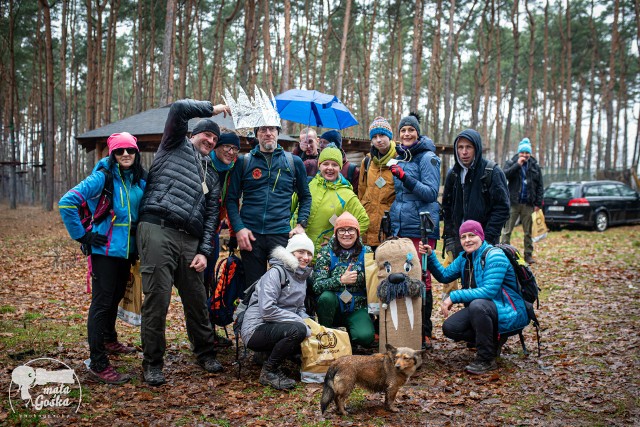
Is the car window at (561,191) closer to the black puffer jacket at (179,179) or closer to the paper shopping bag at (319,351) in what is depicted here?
the paper shopping bag at (319,351)

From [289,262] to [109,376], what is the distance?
1834 millimetres

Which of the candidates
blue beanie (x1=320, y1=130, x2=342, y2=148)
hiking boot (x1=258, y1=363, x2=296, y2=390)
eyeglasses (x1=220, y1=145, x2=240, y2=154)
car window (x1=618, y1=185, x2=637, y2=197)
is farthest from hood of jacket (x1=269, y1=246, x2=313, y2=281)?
car window (x1=618, y1=185, x2=637, y2=197)

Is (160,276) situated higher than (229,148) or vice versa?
(229,148)

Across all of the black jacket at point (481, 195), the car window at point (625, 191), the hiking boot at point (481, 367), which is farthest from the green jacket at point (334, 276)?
the car window at point (625, 191)

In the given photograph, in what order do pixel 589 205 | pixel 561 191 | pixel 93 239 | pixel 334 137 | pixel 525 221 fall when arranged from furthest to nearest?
pixel 561 191 → pixel 589 205 → pixel 525 221 → pixel 334 137 → pixel 93 239

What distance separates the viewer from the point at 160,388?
4059mm

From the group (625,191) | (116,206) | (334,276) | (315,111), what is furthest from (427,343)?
(625,191)

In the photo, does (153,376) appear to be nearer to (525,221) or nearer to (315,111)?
(315,111)

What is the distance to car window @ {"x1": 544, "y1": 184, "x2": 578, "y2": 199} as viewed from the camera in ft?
51.2

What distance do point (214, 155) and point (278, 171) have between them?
2.15 ft

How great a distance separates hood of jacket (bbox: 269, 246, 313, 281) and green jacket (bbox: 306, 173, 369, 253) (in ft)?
2.48

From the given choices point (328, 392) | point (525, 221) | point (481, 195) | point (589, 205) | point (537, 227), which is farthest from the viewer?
point (589, 205)

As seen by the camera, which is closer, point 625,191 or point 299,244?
point 299,244

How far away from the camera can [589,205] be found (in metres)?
15.1
